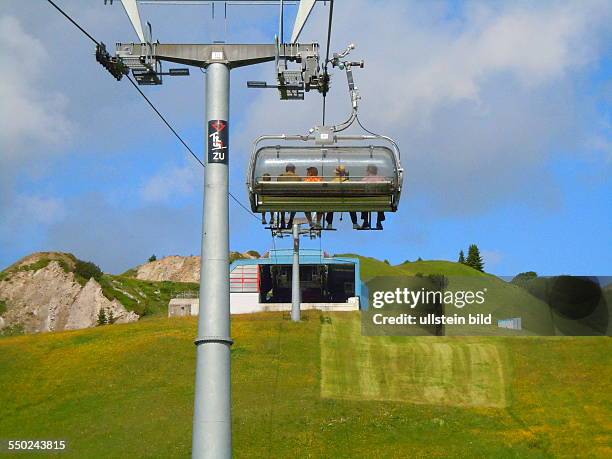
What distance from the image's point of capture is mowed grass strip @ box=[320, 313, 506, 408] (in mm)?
55531

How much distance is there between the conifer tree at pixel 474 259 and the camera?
170 meters

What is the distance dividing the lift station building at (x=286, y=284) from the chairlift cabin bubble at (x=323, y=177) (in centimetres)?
6777

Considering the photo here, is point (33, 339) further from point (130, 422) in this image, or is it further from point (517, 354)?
point (517, 354)

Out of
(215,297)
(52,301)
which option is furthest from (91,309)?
(215,297)

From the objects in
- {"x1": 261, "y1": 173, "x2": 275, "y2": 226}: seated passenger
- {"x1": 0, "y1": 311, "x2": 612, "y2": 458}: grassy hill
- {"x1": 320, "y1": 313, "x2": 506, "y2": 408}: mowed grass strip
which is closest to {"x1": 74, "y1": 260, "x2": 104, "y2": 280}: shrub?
{"x1": 0, "y1": 311, "x2": 612, "y2": 458}: grassy hill

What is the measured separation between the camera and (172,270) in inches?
6481

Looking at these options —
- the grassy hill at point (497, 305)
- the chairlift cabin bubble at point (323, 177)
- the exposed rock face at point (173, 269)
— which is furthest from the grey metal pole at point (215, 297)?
the exposed rock face at point (173, 269)

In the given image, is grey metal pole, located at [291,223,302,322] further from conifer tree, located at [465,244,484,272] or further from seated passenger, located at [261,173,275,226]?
conifer tree, located at [465,244,484,272]

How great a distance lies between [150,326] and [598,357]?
3452 cm

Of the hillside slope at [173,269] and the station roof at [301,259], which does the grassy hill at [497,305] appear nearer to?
the station roof at [301,259]

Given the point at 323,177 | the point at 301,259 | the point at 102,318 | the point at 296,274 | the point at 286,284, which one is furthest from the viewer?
the point at 102,318

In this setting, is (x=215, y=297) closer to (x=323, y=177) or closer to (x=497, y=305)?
(x=323, y=177)

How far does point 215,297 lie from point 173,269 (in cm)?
15247

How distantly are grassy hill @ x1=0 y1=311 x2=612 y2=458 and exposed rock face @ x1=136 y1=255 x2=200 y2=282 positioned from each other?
86.0m
